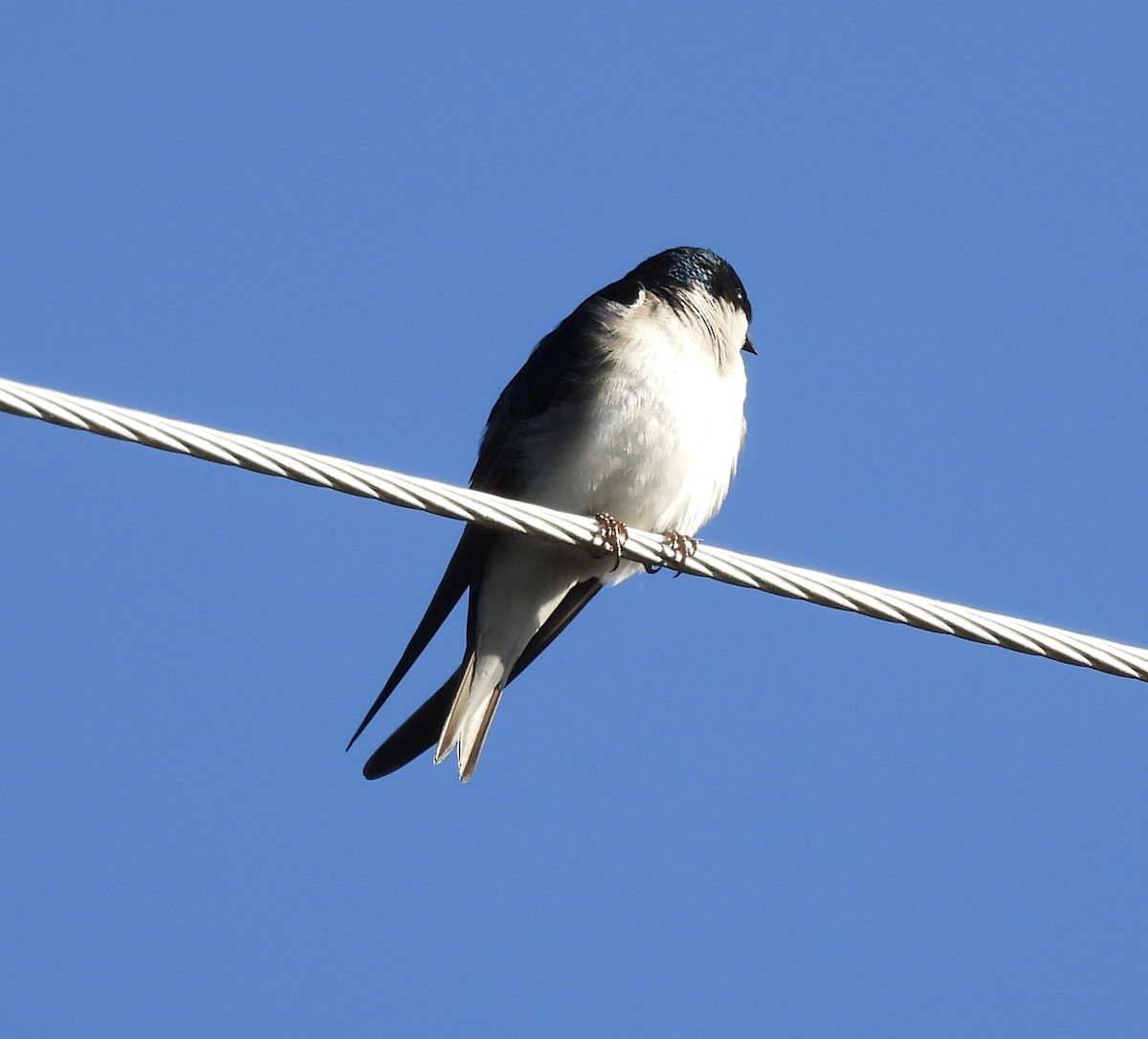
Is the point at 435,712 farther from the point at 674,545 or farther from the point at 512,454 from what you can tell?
the point at 674,545

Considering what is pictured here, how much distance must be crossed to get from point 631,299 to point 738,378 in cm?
41

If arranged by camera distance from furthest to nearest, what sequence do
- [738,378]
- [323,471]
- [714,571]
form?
[738,378]
[714,571]
[323,471]

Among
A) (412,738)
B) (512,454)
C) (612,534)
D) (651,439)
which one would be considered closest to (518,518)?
(612,534)

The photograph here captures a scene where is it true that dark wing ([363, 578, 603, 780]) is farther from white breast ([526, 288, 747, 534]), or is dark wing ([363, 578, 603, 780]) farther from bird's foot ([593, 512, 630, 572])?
bird's foot ([593, 512, 630, 572])

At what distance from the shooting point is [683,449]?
18.2 feet

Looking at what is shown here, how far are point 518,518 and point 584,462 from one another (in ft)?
5.26

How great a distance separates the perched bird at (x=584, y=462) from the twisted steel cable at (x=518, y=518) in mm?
1081

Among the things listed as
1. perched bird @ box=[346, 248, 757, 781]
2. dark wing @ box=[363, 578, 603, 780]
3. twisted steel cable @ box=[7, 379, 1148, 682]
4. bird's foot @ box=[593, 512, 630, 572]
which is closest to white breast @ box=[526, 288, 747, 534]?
perched bird @ box=[346, 248, 757, 781]

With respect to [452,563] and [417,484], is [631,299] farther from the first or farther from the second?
[417,484]

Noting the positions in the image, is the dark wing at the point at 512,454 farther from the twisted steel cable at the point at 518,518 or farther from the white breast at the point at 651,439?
the twisted steel cable at the point at 518,518

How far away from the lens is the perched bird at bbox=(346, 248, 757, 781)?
5547mm

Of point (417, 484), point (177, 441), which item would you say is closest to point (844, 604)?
point (417, 484)

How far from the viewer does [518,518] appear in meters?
3.99

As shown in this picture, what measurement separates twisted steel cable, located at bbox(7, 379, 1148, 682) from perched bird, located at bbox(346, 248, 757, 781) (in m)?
1.08
